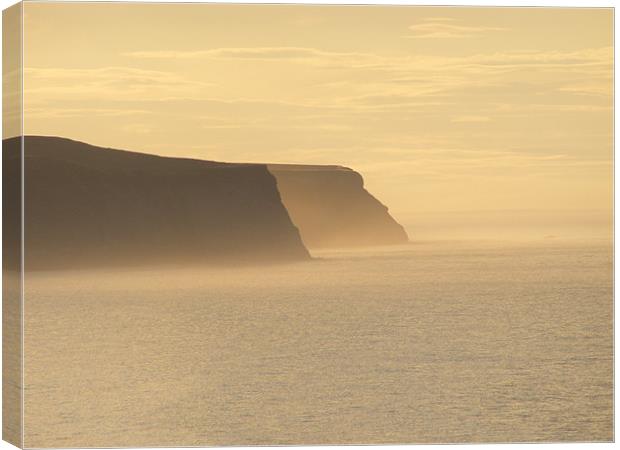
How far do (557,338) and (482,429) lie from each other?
876 millimetres

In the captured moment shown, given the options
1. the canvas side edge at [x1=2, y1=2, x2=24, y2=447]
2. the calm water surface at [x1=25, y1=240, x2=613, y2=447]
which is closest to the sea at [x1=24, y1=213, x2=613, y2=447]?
the calm water surface at [x1=25, y1=240, x2=613, y2=447]

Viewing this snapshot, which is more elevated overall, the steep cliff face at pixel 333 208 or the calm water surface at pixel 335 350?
the steep cliff face at pixel 333 208

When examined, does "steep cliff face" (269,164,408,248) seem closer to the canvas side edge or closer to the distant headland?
the distant headland

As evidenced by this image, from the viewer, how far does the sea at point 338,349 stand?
9859 mm

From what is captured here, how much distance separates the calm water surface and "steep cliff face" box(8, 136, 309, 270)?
148 mm

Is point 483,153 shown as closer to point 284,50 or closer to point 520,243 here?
point 520,243

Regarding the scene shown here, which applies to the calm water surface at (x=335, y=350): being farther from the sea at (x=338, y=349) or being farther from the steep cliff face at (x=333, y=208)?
the steep cliff face at (x=333, y=208)

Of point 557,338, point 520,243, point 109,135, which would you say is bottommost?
point 557,338

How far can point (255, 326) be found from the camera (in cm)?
1002

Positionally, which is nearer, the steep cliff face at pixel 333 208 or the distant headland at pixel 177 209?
the distant headland at pixel 177 209

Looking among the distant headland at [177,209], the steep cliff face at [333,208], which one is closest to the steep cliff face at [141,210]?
the distant headland at [177,209]

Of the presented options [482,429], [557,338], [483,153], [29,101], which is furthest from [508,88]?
[29,101]

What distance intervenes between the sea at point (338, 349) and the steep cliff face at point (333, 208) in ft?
0.40

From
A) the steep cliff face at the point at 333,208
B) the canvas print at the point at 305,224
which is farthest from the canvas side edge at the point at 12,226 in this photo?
the steep cliff face at the point at 333,208
